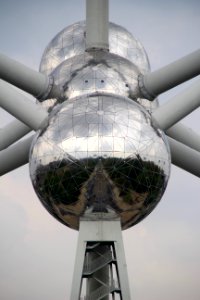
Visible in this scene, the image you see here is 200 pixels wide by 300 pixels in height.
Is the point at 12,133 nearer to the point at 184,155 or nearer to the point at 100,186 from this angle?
the point at 184,155

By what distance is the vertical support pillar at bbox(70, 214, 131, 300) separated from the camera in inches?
1295

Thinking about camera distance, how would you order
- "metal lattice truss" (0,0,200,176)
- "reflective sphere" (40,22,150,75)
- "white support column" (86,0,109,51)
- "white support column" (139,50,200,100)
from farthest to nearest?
"reflective sphere" (40,22,150,75) → "white support column" (86,0,109,51) → "white support column" (139,50,200,100) → "metal lattice truss" (0,0,200,176)

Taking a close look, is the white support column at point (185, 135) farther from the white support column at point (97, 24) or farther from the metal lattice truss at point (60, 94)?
the white support column at point (97, 24)

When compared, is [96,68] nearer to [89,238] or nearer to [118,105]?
[118,105]

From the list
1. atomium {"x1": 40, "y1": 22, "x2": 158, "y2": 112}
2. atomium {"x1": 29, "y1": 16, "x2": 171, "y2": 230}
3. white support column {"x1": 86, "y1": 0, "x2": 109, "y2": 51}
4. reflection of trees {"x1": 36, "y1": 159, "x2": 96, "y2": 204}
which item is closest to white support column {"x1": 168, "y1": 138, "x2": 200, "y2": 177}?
atomium {"x1": 40, "y1": 22, "x2": 158, "y2": 112}

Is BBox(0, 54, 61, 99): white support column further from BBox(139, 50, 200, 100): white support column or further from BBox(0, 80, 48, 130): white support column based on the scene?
BBox(139, 50, 200, 100): white support column

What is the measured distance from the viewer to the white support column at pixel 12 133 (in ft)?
132

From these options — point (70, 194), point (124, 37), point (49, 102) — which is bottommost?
point (70, 194)

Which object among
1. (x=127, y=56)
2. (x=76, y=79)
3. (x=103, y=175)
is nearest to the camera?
(x=103, y=175)

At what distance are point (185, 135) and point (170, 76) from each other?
12.2ft

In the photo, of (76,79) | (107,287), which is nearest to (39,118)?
(76,79)

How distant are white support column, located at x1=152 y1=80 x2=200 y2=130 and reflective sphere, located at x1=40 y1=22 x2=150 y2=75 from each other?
374cm

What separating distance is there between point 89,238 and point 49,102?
22.9ft

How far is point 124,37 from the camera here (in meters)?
40.8
